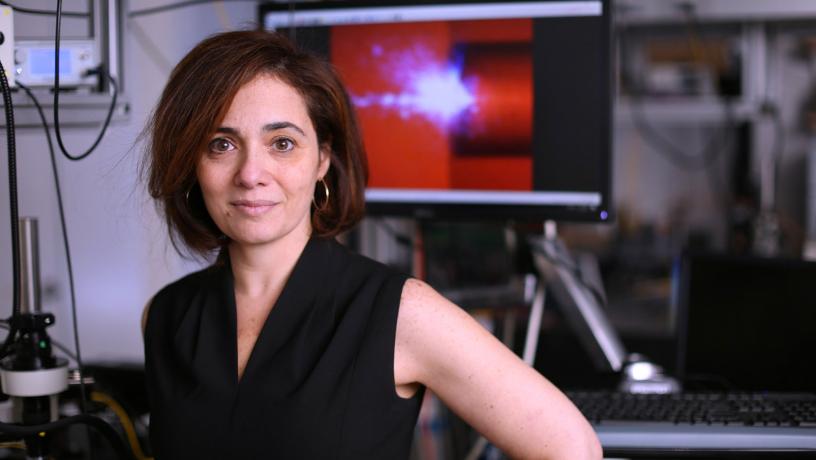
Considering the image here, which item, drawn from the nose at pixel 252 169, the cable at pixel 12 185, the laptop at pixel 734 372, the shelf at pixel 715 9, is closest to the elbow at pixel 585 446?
the laptop at pixel 734 372

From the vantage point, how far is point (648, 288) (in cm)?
324

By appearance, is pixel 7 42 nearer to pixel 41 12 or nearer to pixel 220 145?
pixel 41 12

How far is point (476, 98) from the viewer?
1731mm

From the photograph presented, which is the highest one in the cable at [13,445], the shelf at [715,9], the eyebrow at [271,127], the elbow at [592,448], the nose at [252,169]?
the shelf at [715,9]

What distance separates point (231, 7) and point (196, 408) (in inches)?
41.7

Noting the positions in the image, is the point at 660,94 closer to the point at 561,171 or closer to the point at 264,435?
the point at 561,171

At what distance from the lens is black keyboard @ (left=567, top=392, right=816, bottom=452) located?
1300 mm

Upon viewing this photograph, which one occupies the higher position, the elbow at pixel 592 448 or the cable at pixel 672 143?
the cable at pixel 672 143

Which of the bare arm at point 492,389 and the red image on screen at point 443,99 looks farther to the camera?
the red image on screen at point 443,99

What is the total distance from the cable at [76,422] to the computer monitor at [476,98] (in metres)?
0.68

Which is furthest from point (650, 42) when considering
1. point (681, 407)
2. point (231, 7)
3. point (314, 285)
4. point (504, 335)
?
point (314, 285)

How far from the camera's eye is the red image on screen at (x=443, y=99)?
1706 mm

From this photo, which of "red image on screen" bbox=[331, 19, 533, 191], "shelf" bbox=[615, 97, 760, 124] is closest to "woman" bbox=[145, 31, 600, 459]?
"red image on screen" bbox=[331, 19, 533, 191]

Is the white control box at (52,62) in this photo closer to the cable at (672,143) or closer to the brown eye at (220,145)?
the brown eye at (220,145)
